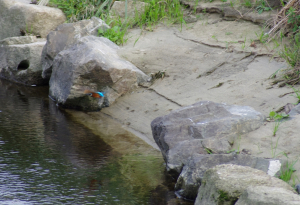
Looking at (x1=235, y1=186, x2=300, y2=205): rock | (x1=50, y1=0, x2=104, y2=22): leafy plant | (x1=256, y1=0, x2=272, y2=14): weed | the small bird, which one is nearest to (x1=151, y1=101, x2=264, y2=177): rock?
(x1=235, y1=186, x2=300, y2=205): rock

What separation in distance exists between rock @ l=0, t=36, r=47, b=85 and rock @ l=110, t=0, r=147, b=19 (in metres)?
1.60

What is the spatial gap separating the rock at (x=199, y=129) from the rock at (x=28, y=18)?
502 cm

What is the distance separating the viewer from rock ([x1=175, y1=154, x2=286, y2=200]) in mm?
3191

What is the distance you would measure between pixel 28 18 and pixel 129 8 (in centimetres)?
207

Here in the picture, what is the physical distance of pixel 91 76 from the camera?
5.57 meters

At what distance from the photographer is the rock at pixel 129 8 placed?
771cm

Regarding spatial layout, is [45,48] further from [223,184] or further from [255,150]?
[223,184]

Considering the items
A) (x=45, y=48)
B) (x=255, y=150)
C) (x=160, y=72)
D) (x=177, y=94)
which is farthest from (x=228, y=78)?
(x=45, y=48)

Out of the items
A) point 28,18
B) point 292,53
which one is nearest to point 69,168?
point 292,53

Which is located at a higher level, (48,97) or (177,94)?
(177,94)

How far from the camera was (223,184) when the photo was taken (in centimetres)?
275

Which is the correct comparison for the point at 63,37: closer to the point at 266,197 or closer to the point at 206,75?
the point at 206,75

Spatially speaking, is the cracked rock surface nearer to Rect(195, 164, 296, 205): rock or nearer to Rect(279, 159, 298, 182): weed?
Rect(279, 159, 298, 182): weed

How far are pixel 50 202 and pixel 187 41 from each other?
4122mm
